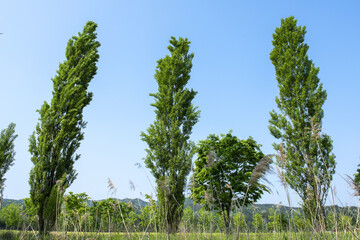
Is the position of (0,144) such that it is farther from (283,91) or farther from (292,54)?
(292,54)

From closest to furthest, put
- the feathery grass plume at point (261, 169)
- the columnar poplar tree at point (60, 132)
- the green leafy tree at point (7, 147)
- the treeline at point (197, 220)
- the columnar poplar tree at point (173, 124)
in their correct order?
the feathery grass plume at point (261, 169), the treeline at point (197, 220), the columnar poplar tree at point (60, 132), the columnar poplar tree at point (173, 124), the green leafy tree at point (7, 147)

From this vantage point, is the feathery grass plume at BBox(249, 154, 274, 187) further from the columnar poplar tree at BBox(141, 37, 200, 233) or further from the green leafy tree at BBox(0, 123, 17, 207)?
the green leafy tree at BBox(0, 123, 17, 207)

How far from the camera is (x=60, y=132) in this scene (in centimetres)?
1146

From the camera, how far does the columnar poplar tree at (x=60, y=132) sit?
1052 centimetres

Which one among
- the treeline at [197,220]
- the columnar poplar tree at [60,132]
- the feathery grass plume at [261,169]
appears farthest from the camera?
the columnar poplar tree at [60,132]

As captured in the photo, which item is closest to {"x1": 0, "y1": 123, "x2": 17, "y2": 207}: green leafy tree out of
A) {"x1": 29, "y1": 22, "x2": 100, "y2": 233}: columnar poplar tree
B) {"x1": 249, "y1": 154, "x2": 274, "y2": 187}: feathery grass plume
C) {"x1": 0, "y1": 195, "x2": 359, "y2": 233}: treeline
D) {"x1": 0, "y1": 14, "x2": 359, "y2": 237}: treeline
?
{"x1": 0, "y1": 14, "x2": 359, "y2": 237}: treeline

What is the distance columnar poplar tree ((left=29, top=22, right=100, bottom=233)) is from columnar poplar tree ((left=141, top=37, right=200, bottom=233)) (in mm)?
4160

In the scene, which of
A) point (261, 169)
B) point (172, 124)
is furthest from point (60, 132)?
point (261, 169)

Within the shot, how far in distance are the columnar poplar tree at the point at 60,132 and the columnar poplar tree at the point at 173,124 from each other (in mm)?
4160

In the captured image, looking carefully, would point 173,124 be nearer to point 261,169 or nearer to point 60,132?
point 60,132

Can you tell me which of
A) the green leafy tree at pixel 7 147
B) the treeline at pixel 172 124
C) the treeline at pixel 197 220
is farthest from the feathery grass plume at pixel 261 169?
the green leafy tree at pixel 7 147

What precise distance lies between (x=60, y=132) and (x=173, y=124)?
6.09 meters

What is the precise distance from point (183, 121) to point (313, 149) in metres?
7.64

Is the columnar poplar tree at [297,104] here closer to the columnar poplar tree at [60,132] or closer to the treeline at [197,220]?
the treeline at [197,220]
